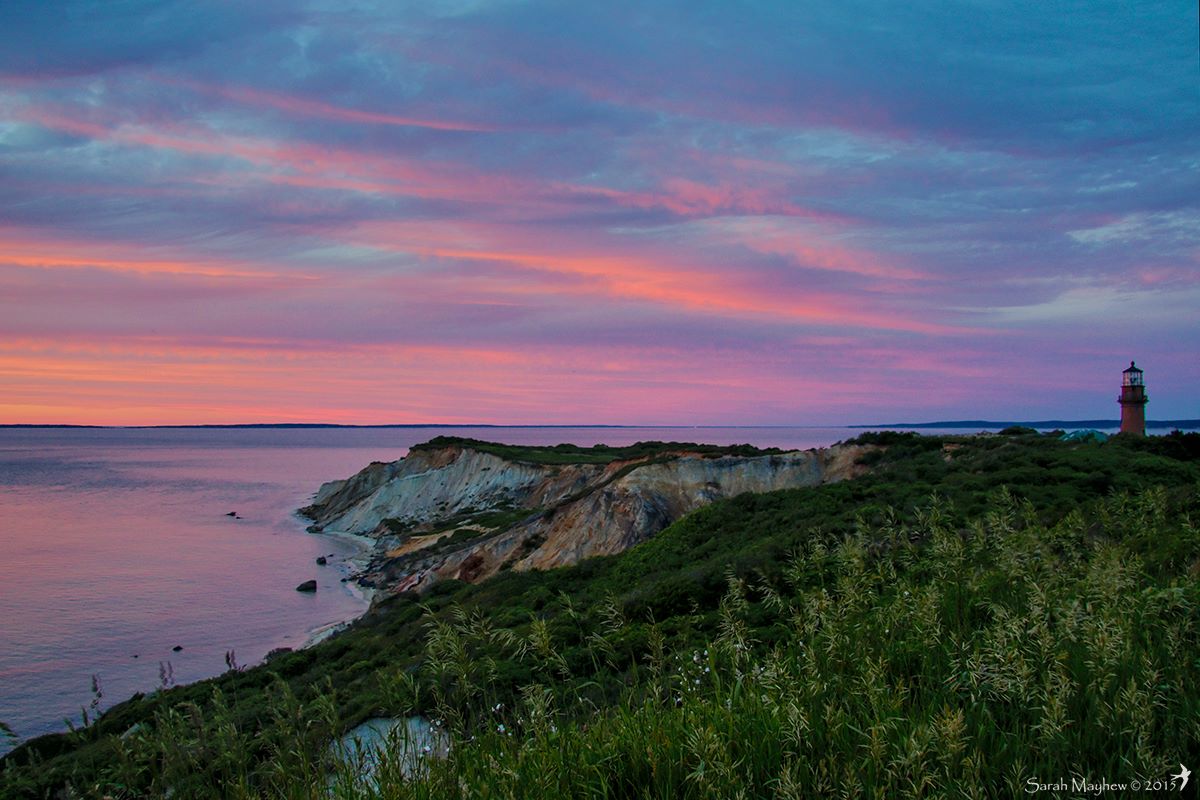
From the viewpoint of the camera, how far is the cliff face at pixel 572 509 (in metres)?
33.4

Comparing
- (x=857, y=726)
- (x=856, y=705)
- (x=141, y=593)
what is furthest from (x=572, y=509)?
(x=857, y=726)

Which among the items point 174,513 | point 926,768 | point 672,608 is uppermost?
point 926,768


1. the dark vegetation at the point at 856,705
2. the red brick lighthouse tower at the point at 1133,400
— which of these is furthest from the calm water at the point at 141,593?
the red brick lighthouse tower at the point at 1133,400

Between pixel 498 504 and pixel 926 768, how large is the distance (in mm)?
54867

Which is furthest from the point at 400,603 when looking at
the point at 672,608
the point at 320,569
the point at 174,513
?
the point at 174,513

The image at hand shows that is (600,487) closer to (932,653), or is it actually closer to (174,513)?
(932,653)

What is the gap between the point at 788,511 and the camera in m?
22.8

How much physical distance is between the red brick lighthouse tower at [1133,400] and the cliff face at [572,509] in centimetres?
1794

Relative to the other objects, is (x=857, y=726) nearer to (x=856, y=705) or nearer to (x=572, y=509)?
(x=856, y=705)

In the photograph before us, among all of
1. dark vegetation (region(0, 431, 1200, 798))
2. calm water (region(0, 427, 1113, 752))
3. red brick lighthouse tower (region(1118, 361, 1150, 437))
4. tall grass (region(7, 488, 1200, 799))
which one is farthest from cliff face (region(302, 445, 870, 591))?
tall grass (region(7, 488, 1200, 799))

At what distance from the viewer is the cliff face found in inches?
1316

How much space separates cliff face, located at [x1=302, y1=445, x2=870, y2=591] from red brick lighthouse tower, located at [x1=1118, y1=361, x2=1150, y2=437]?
1794 centimetres

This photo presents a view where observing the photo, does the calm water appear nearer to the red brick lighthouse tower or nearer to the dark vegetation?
the dark vegetation

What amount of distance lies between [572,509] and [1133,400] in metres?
32.4
